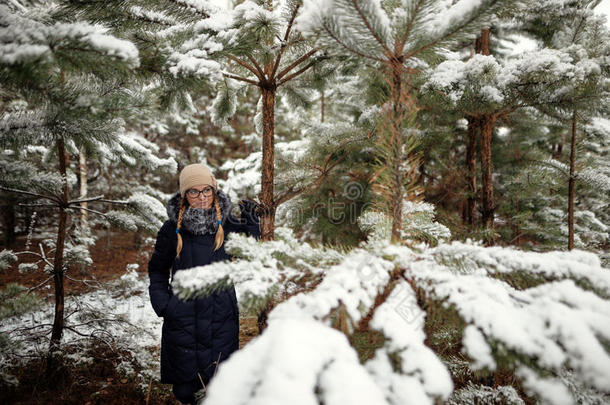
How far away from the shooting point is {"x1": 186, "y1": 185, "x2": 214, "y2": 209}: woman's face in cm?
228

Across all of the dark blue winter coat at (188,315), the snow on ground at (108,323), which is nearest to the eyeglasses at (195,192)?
the dark blue winter coat at (188,315)

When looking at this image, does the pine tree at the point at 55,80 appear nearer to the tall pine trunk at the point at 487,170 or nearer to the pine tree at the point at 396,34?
the pine tree at the point at 396,34

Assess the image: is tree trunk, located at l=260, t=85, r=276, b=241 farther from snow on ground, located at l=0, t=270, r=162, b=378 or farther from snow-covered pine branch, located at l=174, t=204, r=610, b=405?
snow on ground, located at l=0, t=270, r=162, b=378

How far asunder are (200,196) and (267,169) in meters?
0.73

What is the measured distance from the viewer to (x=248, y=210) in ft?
8.09

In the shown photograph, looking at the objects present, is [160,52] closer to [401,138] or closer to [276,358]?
[401,138]

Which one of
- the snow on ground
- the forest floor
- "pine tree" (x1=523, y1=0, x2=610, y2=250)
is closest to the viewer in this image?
"pine tree" (x1=523, y1=0, x2=610, y2=250)

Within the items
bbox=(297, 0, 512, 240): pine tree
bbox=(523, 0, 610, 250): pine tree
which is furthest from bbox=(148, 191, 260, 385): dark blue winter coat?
bbox=(523, 0, 610, 250): pine tree

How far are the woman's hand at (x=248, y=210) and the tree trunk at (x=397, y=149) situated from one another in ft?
5.03

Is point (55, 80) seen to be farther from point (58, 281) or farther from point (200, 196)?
point (58, 281)

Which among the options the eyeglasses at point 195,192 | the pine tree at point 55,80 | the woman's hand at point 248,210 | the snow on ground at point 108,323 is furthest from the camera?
the snow on ground at point 108,323

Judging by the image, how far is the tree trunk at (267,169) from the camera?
260 cm

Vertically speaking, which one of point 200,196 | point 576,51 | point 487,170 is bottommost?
point 200,196

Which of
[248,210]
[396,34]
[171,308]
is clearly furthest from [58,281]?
[396,34]
